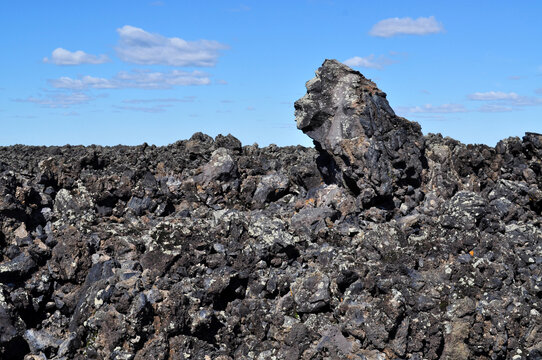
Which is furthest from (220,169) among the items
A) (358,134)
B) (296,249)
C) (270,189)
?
(296,249)

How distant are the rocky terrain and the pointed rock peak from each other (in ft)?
0.19

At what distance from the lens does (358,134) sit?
786 inches

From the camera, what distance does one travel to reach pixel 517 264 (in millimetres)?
16812

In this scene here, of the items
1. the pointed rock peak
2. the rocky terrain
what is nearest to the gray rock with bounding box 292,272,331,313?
the rocky terrain

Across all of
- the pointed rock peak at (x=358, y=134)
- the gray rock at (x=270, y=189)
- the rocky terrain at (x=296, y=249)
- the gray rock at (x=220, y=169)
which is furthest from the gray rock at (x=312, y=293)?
the gray rock at (x=220, y=169)

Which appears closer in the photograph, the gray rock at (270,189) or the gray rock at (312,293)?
the gray rock at (312,293)

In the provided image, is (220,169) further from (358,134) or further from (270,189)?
(358,134)

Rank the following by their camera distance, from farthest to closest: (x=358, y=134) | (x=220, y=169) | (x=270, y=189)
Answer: (x=220, y=169), (x=270, y=189), (x=358, y=134)

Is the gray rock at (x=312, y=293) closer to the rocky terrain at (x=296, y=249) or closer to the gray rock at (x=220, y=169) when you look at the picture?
the rocky terrain at (x=296, y=249)

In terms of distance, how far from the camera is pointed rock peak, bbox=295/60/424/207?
1950 cm

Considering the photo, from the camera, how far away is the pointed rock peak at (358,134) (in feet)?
64.0

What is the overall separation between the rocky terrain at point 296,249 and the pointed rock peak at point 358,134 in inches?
2.2

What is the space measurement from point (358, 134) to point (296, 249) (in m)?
5.29

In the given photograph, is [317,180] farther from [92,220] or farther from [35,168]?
[35,168]
